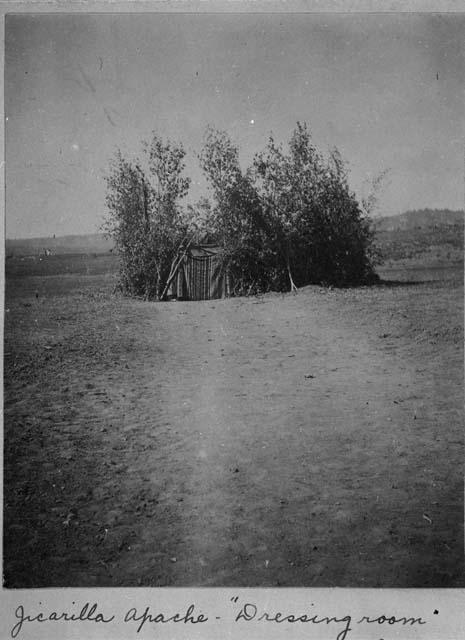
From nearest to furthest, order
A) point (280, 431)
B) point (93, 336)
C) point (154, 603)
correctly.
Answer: point (154, 603), point (280, 431), point (93, 336)

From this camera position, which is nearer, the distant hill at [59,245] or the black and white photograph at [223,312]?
the black and white photograph at [223,312]

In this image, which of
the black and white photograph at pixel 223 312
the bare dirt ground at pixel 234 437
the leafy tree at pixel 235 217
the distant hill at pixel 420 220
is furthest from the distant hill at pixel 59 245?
the distant hill at pixel 420 220

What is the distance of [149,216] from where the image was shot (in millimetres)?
3740

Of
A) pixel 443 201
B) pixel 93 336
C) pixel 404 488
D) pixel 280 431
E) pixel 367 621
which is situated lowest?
pixel 367 621

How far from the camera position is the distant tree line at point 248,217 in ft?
11.6

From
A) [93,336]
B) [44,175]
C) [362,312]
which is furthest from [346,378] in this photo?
[44,175]

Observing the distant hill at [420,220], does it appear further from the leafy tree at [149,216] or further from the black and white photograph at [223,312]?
the leafy tree at [149,216]

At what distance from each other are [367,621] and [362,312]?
76.8 inches

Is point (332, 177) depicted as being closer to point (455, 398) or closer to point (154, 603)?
point (455, 398)

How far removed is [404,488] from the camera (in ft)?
10.2
